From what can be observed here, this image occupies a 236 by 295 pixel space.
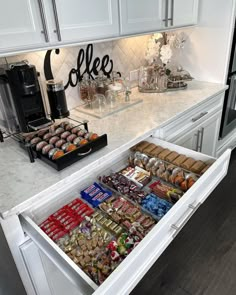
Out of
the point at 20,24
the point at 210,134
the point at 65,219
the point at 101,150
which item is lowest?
the point at 210,134

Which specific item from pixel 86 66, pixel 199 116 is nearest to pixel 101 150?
pixel 86 66

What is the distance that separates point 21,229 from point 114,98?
106 cm

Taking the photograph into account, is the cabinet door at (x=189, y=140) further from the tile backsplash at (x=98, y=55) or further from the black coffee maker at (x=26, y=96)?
the black coffee maker at (x=26, y=96)

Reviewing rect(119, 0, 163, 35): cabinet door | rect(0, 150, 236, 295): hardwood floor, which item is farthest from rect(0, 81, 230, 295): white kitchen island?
rect(119, 0, 163, 35): cabinet door

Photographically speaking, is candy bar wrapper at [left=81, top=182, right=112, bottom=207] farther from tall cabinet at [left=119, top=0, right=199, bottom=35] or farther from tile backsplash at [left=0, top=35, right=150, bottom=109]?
tall cabinet at [left=119, top=0, right=199, bottom=35]

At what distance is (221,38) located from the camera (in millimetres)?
1809

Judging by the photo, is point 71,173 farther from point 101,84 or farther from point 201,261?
point 201,261

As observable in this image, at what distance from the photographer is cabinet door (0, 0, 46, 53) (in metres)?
0.91

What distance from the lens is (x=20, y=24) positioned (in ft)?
3.14

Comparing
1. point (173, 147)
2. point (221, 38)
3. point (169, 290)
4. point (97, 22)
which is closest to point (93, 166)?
point (173, 147)

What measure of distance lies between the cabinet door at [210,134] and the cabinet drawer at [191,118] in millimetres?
61

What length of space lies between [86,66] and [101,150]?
0.77 meters

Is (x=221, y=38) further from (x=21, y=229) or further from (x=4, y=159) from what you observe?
(x=21, y=229)

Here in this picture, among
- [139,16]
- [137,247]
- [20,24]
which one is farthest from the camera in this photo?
[139,16]
